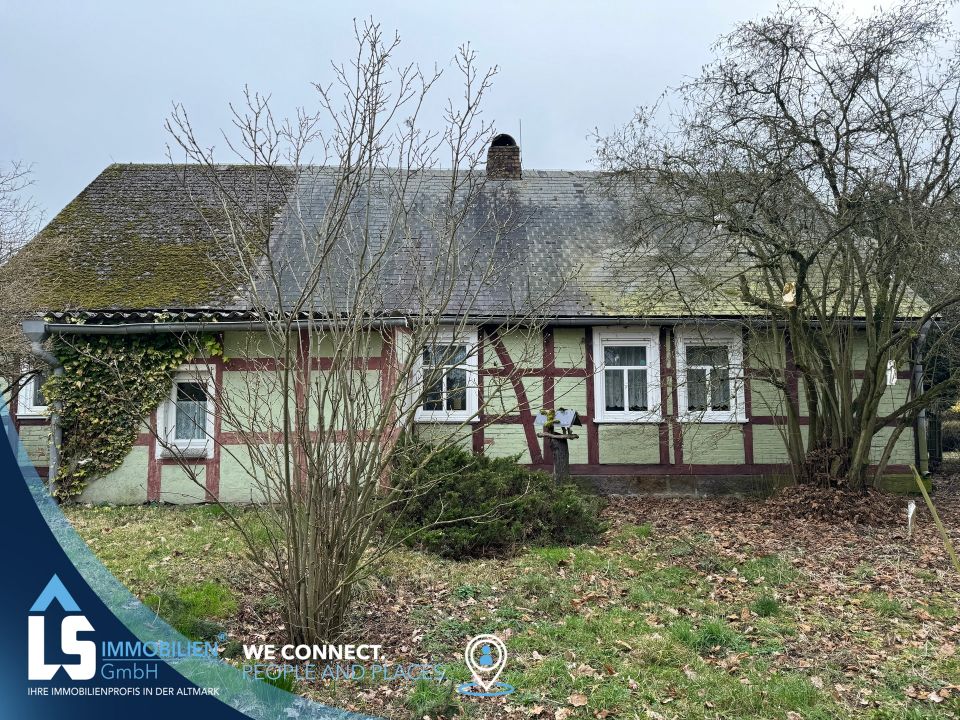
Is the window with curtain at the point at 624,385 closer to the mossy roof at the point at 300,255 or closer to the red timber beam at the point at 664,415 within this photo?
the red timber beam at the point at 664,415

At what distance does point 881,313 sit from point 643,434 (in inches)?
152

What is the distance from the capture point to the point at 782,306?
35.0 ft

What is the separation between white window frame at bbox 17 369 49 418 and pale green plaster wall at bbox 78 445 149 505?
157 centimetres

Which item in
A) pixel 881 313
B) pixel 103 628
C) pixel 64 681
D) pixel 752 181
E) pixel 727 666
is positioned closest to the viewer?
pixel 64 681

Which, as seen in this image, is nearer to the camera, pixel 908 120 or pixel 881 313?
pixel 908 120

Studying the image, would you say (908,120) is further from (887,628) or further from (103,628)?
(103,628)

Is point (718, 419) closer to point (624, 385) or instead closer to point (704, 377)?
point (704, 377)

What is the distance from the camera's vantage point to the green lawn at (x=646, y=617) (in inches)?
173

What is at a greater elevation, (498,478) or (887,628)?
(498,478)

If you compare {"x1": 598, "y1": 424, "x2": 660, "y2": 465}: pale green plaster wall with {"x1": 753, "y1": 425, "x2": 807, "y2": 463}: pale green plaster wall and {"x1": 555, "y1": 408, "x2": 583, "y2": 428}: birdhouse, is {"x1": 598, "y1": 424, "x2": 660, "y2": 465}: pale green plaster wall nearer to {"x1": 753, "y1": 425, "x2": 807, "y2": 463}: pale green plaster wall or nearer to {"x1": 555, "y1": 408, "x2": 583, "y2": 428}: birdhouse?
{"x1": 753, "y1": 425, "x2": 807, "y2": 463}: pale green plaster wall

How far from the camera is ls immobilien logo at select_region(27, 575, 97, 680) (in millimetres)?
4180

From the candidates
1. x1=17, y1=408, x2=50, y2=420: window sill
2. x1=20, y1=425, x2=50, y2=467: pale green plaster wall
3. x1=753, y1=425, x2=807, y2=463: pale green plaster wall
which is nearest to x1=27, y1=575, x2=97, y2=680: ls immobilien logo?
x1=20, y1=425, x2=50, y2=467: pale green plaster wall

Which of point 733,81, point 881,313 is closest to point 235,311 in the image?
point 733,81

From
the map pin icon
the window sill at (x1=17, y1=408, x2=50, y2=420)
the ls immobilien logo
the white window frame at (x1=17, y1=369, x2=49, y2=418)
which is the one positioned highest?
the white window frame at (x1=17, y1=369, x2=49, y2=418)
